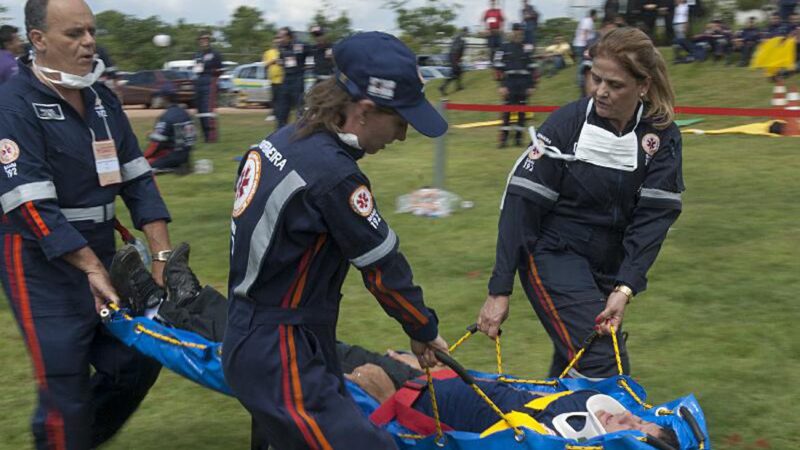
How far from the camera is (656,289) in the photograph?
720 cm

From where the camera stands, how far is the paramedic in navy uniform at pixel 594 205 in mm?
3877

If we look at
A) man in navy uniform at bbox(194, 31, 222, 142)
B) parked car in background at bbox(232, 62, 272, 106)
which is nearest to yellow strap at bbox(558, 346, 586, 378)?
man in navy uniform at bbox(194, 31, 222, 142)

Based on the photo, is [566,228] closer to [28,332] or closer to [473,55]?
[28,332]

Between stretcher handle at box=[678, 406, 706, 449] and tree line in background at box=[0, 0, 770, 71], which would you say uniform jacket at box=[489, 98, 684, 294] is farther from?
tree line in background at box=[0, 0, 770, 71]

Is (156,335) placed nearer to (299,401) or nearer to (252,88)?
(299,401)

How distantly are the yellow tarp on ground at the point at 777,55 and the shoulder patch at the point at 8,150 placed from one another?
1691 centimetres

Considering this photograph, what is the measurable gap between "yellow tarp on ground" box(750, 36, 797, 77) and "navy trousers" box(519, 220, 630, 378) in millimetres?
15435

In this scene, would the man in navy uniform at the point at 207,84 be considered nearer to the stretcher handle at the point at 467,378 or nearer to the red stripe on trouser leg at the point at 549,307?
the red stripe on trouser leg at the point at 549,307

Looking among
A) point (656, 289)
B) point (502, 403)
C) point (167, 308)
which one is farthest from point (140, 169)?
point (656, 289)

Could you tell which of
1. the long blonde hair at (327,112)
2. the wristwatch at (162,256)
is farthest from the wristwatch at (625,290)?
the wristwatch at (162,256)

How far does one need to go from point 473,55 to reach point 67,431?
29815 mm

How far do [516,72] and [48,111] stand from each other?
12.5 meters

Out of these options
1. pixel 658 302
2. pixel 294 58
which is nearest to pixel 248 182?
pixel 658 302

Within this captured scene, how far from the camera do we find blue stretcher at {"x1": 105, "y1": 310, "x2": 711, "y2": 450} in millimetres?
3285
